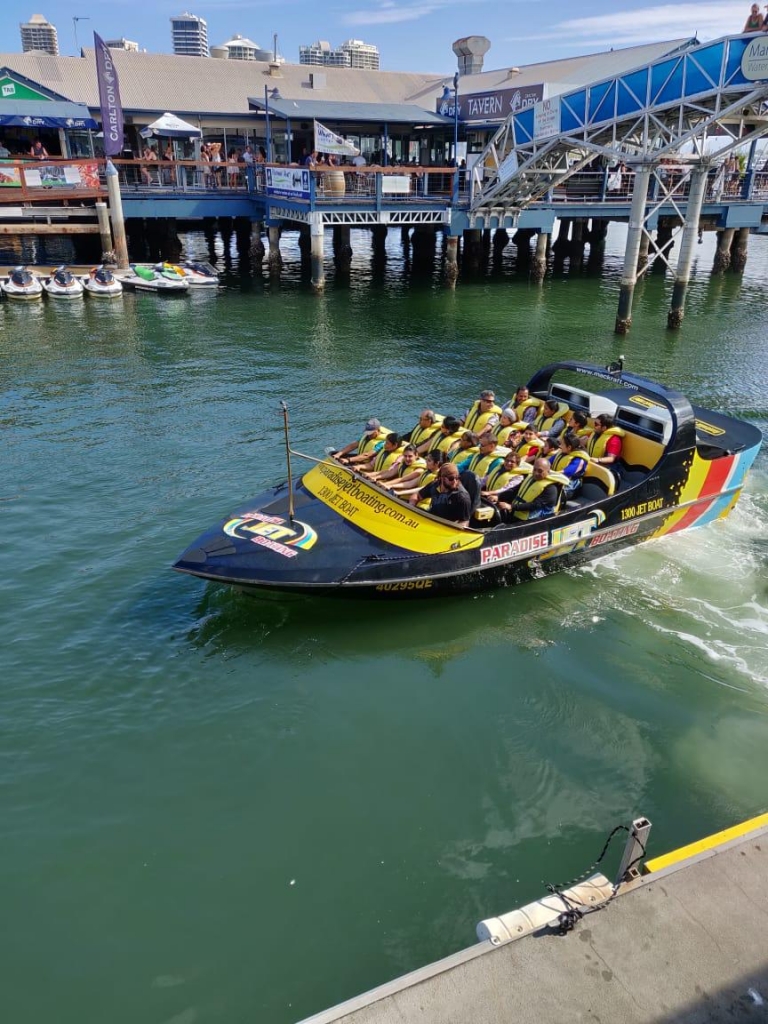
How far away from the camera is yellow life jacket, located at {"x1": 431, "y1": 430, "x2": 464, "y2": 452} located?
11.9 meters

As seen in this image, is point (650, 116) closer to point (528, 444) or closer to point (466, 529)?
point (528, 444)

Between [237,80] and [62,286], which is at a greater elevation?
[237,80]

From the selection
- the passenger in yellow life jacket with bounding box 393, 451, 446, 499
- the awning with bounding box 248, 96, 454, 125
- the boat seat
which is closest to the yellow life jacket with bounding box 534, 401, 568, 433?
the boat seat

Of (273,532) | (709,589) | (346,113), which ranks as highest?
(346,113)

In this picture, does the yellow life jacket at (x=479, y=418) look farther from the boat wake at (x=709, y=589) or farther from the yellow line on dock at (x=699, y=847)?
the yellow line on dock at (x=699, y=847)

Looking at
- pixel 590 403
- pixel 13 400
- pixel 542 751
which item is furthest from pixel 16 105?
pixel 542 751

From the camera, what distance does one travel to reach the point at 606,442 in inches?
467

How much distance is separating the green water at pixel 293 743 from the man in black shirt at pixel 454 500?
47.7 inches

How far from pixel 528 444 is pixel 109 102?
28.2m

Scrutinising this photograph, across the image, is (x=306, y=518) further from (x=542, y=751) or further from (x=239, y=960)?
(x=239, y=960)

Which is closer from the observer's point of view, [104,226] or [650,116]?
[650,116]

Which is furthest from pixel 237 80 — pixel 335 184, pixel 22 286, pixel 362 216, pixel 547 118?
pixel 547 118

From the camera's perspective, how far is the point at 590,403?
42.9 feet

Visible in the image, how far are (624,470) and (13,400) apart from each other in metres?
14.3
